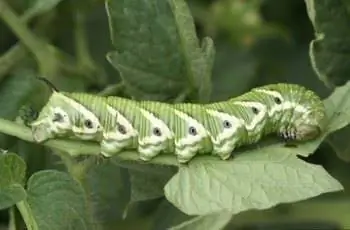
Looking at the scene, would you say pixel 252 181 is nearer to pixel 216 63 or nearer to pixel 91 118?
pixel 91 118

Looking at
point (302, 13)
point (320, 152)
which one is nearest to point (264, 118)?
point (320, 152)

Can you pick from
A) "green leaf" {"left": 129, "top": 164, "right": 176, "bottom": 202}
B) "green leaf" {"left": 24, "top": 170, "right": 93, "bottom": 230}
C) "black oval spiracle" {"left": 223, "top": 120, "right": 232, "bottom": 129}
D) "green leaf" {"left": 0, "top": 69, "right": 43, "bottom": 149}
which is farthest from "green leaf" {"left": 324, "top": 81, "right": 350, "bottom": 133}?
"green leaf" {"left": 0, "top": 69, "right": 43, "bottom": 149}

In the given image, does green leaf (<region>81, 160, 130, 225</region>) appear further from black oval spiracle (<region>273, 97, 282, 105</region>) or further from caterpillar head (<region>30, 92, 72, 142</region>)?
black oval spiracle (<region>273, 97, 282, 105</region>)

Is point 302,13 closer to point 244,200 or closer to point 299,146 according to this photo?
point 299,146

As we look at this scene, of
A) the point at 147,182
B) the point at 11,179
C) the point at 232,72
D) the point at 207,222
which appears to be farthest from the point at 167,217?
the point at 232,72

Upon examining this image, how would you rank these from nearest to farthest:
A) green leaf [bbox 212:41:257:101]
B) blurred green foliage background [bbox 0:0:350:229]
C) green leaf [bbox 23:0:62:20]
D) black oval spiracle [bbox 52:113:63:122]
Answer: black oval spiracle [bbox 52:113:63:122] < green leaf [bbox 23:0:62:20] < blurred green foliage background [bbox 0:0:350:229] < green leaf [bbox 212:41:257:101]

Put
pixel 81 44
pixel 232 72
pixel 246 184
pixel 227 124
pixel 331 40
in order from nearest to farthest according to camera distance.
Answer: pixel 246 184 → pixel 227 124 → pixel 331 40 → pixel 81 44 → pixel 232 72

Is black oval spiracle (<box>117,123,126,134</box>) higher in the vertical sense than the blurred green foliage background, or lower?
higher
